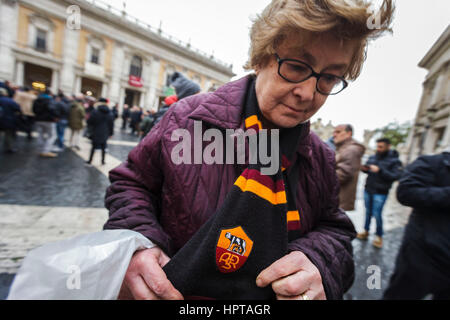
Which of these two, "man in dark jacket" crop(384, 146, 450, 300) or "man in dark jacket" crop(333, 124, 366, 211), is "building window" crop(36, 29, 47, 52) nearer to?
"man in dark jacket" crop(333, 124, 366, 211)

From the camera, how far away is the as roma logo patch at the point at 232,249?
0.66 metres

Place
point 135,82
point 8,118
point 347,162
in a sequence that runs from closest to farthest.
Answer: point 347,162
point 8,118
point 135,82

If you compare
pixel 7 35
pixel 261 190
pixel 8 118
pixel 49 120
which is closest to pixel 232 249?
pixel 261 190

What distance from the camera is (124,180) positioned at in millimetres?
911

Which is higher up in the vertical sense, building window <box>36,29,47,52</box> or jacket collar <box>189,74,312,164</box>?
building window <box>36,29,47,52</box>

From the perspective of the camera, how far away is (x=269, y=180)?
725mm

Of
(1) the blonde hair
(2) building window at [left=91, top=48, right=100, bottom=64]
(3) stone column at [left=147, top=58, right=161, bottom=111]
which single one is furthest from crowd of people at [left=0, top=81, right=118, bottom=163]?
(3) stone column at [left=147, top=58, right=161, bottom=111]

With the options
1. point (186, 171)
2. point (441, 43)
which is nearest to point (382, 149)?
point (441, 43)

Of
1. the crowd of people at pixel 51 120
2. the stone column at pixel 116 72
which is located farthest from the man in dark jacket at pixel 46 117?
the stone column at pixel 116 72

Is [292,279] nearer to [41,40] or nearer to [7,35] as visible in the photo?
[7,35]

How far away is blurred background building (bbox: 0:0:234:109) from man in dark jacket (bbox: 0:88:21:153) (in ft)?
29.6

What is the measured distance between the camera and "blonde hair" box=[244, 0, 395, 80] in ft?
2.12

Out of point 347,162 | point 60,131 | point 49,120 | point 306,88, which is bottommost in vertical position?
point 60,131

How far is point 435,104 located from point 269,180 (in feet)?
11.8
